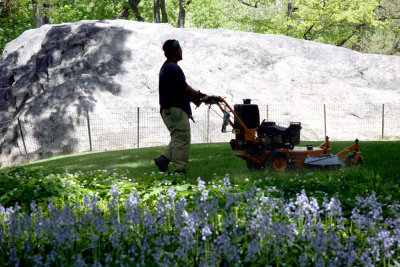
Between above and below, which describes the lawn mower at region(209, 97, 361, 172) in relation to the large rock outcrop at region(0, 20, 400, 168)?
below

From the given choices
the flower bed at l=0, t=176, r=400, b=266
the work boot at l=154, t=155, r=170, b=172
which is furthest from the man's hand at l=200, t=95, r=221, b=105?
the flower bed at l=0, t=176, r=400, b=266

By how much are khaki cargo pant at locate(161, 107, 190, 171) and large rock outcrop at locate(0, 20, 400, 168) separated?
10.7 m

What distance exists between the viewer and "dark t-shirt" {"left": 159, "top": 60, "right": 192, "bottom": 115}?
7105 millimetres

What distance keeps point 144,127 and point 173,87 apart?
10.7 metres

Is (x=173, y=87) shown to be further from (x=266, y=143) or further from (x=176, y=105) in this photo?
(x=266, y=143)

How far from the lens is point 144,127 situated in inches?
699

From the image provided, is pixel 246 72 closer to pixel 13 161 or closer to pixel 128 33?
pixel 128 33

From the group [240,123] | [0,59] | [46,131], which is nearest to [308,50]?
[46,131]

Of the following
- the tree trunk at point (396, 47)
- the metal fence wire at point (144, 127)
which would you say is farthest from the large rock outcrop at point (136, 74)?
the tree trunk at point (396, 47)

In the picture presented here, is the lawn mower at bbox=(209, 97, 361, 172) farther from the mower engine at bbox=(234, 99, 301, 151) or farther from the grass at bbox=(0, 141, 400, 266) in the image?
the grass at bbox=(0, 141, 400, 266)

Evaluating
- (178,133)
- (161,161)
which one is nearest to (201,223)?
(178,133)

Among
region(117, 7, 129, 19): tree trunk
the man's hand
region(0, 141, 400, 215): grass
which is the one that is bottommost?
region(0, 141, 400, 215): grass

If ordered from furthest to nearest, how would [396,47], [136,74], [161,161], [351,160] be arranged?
1. [396,47]
2. [136,74]
3. [351,160]
4. [161,161]

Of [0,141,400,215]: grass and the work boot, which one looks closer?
[0,141,400,215]: grass
